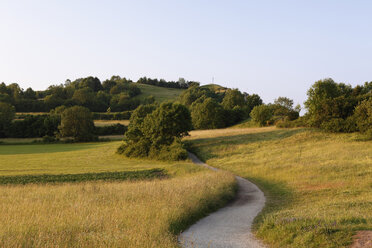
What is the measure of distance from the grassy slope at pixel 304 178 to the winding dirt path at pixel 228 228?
605 mm

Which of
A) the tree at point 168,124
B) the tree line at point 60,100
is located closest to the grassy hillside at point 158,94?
the tree line at point 60,100

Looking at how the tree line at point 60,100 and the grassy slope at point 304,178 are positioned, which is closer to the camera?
the grassy slope at point 304,178

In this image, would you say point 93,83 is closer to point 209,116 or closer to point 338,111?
point 209,116

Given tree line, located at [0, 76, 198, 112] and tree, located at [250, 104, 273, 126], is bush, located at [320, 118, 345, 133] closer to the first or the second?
tree, located at [250, 104, 273, 126]

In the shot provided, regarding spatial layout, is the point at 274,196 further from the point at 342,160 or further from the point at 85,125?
the point at 85,125

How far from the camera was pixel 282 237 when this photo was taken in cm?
1018

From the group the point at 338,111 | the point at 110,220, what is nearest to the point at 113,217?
the point at 110,220

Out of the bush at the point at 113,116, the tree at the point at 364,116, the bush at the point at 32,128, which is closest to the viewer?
the tree at the point at 364,116

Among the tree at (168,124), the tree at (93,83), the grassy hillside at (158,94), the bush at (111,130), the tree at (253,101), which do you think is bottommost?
the bush at (111,130)

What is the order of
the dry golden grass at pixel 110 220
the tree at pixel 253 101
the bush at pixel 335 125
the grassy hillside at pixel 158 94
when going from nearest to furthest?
the dry golden grass at pixel 110 220 → the bush at pixel 335 125 → the tree at pixel 253 101 → the grassy hillside at pixel 158 94

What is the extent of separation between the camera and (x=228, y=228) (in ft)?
40.8

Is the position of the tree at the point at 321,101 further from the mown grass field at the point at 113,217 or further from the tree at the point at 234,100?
the tree at the point at 234,100

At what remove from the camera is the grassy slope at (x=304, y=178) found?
10000mm

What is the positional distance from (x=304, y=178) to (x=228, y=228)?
15629 millimetres
